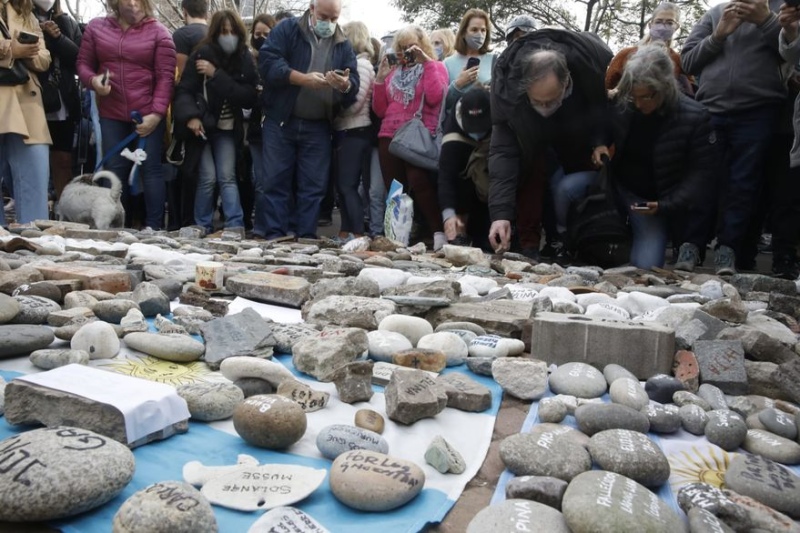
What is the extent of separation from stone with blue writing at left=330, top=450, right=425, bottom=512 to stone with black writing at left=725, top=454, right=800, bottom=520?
0.55 metres

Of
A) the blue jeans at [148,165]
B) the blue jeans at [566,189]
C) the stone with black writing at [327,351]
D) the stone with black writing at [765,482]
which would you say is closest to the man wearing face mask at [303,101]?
the blue jeans at [148,165]

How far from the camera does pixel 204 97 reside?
208 inches

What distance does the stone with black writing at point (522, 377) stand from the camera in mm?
1659

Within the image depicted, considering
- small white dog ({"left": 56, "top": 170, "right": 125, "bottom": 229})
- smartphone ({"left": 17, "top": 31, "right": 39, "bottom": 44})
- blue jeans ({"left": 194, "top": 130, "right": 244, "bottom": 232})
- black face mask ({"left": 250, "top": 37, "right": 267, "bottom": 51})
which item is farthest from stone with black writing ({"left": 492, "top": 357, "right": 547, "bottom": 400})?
black face mask ({"left": 250, "top": 37, "right": 267, "bottom": 51})

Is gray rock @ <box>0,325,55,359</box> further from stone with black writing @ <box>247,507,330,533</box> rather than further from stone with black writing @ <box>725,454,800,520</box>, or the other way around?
stone with black writing @ <box>725,454,800,520</box>

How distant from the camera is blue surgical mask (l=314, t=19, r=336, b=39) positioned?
4.97 m

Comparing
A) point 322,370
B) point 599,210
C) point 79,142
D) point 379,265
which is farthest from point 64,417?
point 79,142

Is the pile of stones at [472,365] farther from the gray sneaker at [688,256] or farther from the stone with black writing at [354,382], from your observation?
the gray sneaker at [688,256]

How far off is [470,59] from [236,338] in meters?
3.74

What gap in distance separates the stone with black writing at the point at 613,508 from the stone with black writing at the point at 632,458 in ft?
0.33

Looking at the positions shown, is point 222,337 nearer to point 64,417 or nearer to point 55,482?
point 64,417

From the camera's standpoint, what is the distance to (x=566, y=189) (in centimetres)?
465

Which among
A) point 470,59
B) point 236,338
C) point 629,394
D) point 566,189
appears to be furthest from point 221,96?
point 629,394

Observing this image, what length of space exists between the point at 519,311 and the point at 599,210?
238 cm
